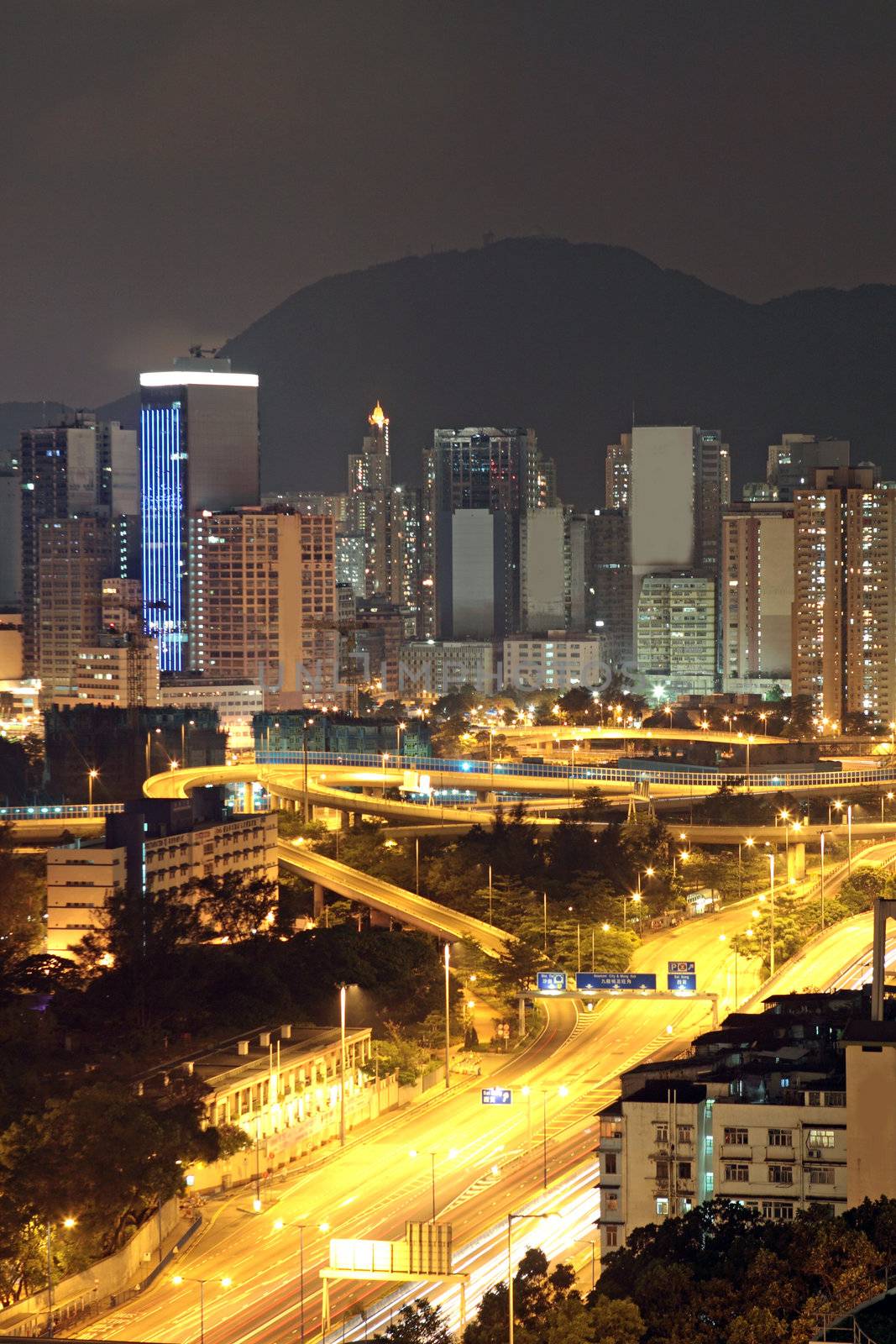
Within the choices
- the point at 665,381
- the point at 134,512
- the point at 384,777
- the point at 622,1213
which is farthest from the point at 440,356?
the point at 622,1213

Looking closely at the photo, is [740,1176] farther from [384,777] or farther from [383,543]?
[383,543]

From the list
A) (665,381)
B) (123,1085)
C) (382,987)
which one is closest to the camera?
(123,1085)

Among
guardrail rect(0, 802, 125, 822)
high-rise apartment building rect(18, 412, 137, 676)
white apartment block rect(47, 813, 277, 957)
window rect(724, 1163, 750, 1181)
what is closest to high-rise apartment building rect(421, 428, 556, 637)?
high-rise apartment building rect(18, 412, 137, 676)

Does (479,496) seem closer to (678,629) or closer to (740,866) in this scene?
(678,629)

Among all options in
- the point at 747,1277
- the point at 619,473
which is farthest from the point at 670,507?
the point at 747,1277

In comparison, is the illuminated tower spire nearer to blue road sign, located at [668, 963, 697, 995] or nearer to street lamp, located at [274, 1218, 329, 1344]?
blue road sign, located at [668, 963, 697, 995]

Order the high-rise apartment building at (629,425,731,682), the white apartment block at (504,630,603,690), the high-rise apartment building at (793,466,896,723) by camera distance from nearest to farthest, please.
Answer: the high-rise apartment building at (793,466,896,723)
the white apartment block at (504,630,603,690)
the high-rise apartment building at (629,425,731,682)
